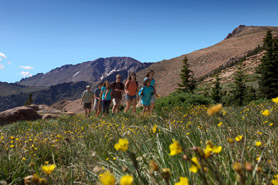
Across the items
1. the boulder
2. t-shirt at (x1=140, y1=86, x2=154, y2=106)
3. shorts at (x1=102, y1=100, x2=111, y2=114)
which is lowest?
the boulder

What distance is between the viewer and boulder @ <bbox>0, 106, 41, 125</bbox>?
1412 cm

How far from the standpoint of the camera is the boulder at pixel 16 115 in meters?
14.1

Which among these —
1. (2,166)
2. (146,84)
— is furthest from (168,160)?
(146,84)

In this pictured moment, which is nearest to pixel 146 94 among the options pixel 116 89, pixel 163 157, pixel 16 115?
pixel 116 89

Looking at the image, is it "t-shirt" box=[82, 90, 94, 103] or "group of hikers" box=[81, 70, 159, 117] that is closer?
"group of hikers" box=[81, 70, 159, 117]

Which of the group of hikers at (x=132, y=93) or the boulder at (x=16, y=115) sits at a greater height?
the group of hikers at (x=132, y=93)

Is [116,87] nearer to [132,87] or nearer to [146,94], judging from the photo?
[132,87]

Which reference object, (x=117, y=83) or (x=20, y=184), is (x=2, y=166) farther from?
(x=117, y=83)

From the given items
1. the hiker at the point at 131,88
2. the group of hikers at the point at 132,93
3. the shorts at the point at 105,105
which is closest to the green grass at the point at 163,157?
the group of hikers at the point at 132,93

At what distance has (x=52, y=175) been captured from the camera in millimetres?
2215

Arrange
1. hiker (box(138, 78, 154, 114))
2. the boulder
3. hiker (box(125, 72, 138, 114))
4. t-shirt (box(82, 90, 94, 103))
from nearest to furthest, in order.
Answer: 1. hiker (box(138, 78, 154, 114))
2. hiker (box(125, 72, 138, 114))
3. t-shirt (box(82, 90, 94, 103))
4. the boulder

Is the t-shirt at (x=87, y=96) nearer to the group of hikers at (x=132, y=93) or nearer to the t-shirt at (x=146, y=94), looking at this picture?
the group of hikers at (x=132, y=93)

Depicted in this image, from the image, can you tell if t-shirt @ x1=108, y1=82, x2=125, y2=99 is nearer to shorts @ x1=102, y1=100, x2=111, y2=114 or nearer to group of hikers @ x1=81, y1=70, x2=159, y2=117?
group of hikers @ x1=81, y1=70, x2=159, y2=117

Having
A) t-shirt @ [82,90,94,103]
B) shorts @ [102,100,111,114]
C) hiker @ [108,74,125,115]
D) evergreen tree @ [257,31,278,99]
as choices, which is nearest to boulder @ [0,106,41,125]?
t-shirt @ [82,90,94,103]
